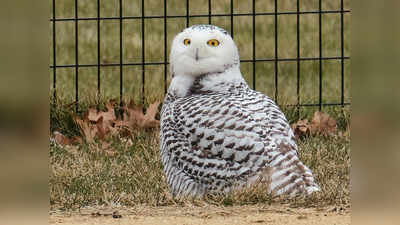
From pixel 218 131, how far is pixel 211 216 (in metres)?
0.55

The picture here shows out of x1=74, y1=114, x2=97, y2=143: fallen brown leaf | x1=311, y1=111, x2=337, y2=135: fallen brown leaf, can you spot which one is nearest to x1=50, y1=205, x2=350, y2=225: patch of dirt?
x1=74, y1=114, x2=97, y2=143: fallen brown leaf

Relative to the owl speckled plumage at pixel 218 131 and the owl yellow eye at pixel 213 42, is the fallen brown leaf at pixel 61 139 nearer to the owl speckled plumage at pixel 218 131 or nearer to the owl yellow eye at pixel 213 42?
the owl speckled plumage at pixel 218 131

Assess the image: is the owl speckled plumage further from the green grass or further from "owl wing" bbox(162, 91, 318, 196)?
the green grass

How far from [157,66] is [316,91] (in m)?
1.55

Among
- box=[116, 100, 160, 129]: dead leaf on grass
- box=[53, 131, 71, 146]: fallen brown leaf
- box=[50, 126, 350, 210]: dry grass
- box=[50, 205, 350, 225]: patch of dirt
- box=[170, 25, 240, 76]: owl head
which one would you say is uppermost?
box=[170, 25, 240, 76]: owl head

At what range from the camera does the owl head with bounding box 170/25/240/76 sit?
14.3 feet

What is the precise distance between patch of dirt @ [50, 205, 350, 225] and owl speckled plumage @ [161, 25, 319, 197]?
0.19 meters

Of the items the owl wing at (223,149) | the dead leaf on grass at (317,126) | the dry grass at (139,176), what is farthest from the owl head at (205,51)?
the dead leaf on grass at (317,126)

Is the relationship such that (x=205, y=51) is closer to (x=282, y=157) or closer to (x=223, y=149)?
(x=223, y=149)

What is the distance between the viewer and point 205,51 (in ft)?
14.4

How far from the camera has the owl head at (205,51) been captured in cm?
437
